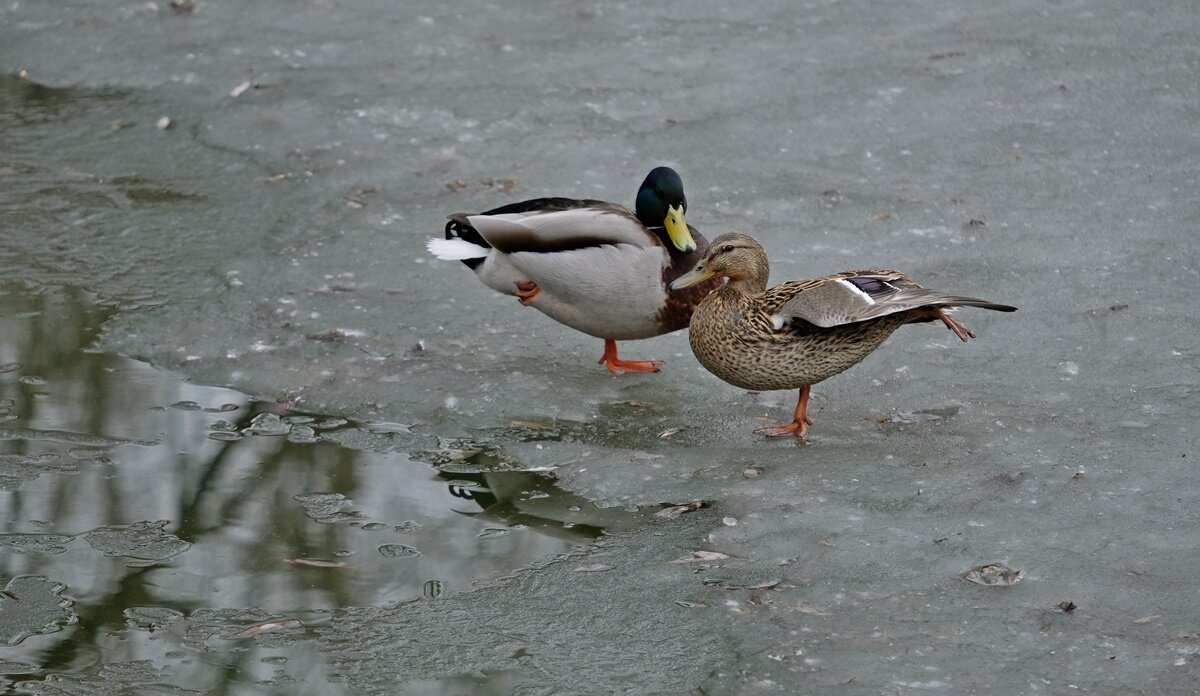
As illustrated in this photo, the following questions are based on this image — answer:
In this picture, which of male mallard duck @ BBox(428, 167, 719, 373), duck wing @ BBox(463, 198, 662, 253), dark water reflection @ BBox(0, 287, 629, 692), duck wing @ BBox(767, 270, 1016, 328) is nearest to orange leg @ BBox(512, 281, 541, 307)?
male mallard duck @ BBox(428, 167, 719, 373)

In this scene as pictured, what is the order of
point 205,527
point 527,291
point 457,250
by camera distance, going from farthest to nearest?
1. point 457,250
2. point 527,291
3. point 205,527

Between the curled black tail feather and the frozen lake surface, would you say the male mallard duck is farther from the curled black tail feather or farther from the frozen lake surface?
the frozen lake surface

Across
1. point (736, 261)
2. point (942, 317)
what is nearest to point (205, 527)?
point (736, 261)

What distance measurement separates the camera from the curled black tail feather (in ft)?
17.9

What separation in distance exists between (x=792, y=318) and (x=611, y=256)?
885 mm

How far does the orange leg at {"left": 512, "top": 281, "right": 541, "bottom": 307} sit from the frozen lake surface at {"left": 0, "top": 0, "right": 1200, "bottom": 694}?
0.28m

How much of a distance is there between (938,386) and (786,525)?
49.1 inches

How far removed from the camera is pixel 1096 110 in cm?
734

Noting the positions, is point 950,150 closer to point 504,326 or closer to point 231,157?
point 504,326

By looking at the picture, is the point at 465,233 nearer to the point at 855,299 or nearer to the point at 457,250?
the point at 457,250

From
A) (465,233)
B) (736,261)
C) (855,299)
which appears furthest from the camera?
(465,233)

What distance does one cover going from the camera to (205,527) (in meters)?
4.21

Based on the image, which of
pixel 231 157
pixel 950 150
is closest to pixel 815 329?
pixel 950 150

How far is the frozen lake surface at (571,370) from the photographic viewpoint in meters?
3.58
